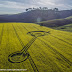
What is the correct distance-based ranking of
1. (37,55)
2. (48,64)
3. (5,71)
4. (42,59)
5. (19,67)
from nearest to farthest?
(5,71) < (19,67) < (48,64) < (42,59) < (37,55)

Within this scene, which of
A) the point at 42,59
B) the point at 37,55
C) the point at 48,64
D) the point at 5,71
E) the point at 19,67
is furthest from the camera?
the point at 37,55

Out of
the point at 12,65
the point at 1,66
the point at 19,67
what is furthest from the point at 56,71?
the point at 1,66

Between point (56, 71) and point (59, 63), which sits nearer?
point (56, 71)

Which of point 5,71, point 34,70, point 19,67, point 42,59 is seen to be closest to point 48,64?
point 42,59

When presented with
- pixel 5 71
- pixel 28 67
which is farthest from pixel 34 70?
pixel 5 71

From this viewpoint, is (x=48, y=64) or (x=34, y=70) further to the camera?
(x=48, y=64)

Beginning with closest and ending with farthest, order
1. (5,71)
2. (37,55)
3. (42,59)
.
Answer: (5,71), (42,59), (37,55)

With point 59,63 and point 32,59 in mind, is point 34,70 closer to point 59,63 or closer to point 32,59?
point 32,59

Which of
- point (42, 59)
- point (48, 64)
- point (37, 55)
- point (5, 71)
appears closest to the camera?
point (5, 71)

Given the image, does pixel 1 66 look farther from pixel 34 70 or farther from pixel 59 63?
pixel 59 63
